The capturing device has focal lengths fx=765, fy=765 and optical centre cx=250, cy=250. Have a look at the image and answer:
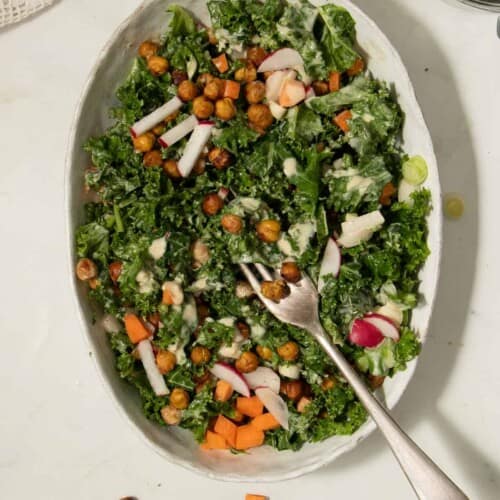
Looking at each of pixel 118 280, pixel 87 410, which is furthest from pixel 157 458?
pixel 118 280

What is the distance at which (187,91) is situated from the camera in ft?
11.5

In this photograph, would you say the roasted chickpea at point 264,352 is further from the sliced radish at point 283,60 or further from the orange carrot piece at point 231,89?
the sliced radish at point 283,60

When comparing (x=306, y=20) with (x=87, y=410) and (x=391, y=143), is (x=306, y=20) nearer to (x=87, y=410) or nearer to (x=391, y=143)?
(x=391, y=143)

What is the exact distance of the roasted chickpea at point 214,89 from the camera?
138 inches

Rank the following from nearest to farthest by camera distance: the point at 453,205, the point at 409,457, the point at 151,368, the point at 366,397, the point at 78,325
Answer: the point at 409,457
the point at 366,397
the point at 151,368
the point at 453,205
the point at 78,325

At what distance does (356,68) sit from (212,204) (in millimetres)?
914

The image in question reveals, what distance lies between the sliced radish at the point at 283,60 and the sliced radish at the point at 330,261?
0.83m

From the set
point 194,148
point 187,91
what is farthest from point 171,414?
point 187,91

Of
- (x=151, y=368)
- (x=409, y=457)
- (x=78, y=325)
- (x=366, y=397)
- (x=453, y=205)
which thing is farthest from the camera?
(x=78, y=325)

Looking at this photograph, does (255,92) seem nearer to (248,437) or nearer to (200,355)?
(200,355)

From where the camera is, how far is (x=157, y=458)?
395cm

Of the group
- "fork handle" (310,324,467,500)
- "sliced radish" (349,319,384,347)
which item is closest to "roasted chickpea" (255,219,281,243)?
"sliced radish" (349,319,384,347)

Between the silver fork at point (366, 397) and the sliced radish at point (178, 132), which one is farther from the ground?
the sliced radish at point (178, 132)

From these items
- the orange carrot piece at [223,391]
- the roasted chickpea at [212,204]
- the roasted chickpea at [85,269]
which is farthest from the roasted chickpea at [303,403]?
the roasted chickpea at [85,269]
